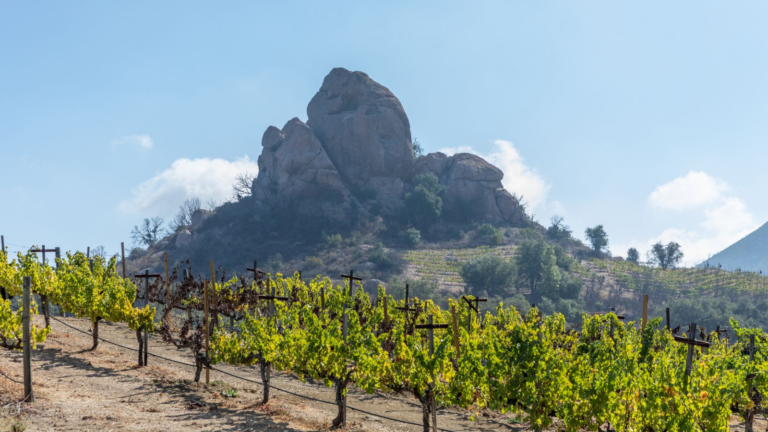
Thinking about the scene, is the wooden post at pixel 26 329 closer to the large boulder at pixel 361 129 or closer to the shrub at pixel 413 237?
the shrub at pixel 413 237

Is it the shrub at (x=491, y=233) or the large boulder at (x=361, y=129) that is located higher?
the large boulder at (x=361, y=129)

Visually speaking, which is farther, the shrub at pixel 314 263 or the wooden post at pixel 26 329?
the shrub at pixel 314 263

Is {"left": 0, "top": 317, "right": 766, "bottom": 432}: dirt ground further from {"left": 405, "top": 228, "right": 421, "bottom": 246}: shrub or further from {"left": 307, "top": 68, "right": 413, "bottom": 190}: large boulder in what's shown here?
{"left": 307, "top": 68, "right": 413, "bottom": 190}: large boulder

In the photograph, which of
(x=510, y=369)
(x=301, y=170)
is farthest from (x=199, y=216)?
(x=510, y=369)

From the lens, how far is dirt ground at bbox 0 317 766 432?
12.1m

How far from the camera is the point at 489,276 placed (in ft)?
204

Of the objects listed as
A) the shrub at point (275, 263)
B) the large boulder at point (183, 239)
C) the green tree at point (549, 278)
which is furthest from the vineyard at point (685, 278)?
the large boulder at point (183, 239)

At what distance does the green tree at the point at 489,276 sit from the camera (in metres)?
61.9

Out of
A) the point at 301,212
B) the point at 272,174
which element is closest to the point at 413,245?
the point at 301,212

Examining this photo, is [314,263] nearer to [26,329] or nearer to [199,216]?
[199,216]

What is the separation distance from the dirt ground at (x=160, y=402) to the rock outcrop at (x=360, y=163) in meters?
63.7

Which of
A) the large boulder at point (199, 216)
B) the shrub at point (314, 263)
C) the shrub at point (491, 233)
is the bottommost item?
the shrub at point (314, 263)

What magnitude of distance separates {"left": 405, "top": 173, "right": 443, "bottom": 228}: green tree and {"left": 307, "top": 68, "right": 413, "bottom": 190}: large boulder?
4.23 m

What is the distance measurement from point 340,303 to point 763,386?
578 inches
